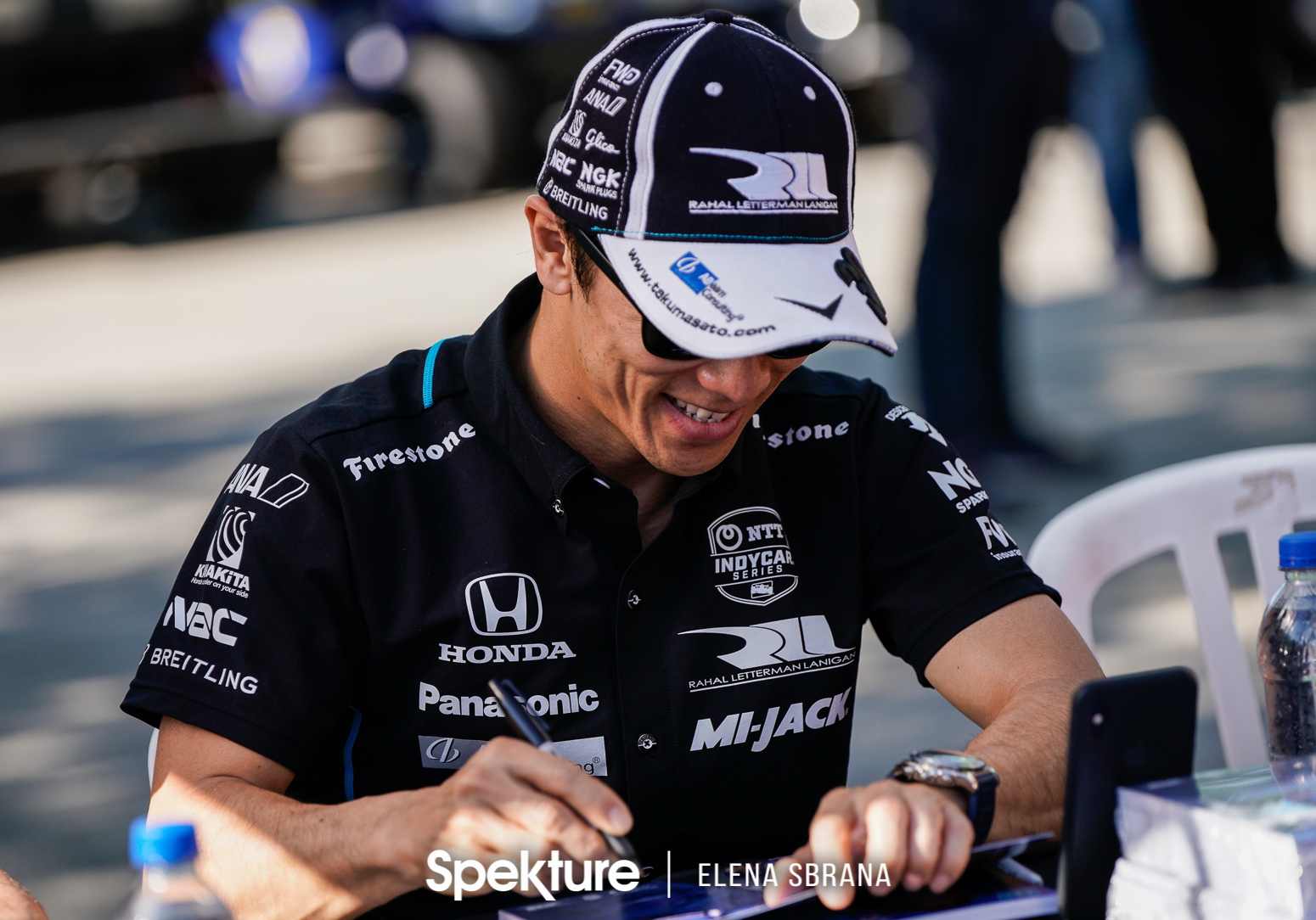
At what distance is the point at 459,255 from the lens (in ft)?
31.5

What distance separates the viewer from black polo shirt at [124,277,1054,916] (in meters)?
1.57

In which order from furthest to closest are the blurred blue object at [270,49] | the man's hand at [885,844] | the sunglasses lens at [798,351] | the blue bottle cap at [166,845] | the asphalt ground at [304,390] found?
the blurred blue object at [270,49] < the asphalt ground at [304,390] < the sunglasses lens at [798,351] < the man's hand at [885,844] < the blue bottle cap at [166,845]

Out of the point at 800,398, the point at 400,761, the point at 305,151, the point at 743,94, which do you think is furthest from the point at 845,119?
the point at 305,151

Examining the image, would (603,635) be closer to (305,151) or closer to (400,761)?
(400,761)

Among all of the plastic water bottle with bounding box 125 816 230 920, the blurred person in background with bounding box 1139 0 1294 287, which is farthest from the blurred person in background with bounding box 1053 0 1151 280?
the plastic water bottle with bounding box 125 816 230 920

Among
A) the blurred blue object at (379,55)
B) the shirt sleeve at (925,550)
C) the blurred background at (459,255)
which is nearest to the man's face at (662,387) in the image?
the shirt sleeve at (925,550)

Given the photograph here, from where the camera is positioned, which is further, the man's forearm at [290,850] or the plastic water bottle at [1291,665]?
the plastic water bottle at [1291,665]

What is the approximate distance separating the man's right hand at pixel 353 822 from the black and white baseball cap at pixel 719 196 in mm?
465

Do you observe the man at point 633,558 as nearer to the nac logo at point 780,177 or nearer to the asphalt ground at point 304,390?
the nac logo at point 780,177

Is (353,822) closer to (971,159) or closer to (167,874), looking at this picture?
(167,874)

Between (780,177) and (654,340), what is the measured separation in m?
0.21

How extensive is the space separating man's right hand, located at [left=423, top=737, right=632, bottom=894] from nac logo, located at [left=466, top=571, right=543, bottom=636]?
38 cm

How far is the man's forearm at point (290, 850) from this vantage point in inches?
53.1

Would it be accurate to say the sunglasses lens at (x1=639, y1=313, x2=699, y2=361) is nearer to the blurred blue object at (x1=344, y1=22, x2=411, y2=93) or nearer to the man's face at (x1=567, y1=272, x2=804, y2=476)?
the man's face at (x1=567, y1=272, x2=804, y2=476)
